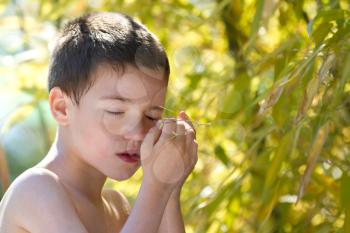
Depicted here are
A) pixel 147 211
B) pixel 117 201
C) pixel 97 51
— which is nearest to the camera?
pixel 147 211

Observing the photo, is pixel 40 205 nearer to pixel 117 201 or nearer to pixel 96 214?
pixel 96 214

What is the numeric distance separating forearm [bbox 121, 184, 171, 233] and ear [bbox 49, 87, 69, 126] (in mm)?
172

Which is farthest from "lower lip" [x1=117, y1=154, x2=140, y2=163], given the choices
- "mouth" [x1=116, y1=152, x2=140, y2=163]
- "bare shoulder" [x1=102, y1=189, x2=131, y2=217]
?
"bare shoulder" [x1=102, y1=189, x2=131, y2=217]

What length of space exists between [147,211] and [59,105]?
21 cm

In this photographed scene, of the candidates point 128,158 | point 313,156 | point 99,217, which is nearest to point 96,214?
point 99,217

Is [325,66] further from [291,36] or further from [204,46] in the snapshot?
[204,46]

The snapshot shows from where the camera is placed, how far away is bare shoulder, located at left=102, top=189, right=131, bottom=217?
1.12 meters

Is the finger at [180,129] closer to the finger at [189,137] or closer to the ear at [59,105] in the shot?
the finger at [189,137]

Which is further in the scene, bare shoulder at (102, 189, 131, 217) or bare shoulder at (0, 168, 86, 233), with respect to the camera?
bare shoulder at (102, 189, 131, 217)

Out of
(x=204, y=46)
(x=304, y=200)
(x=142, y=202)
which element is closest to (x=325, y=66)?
(x=142, y=202)

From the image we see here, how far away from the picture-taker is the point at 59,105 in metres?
1.00

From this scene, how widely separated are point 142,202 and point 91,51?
8.8 inches

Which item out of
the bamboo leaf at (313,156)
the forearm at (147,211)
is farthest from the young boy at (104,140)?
the bamboo leaf at (313,156)

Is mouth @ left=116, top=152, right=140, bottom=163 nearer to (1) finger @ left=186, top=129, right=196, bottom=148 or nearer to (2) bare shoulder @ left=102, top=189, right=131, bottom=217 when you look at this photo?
(1) finger @ left=186, top=129, right=196, bottom=148
